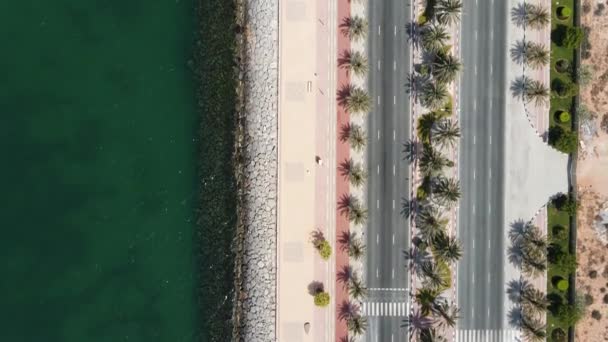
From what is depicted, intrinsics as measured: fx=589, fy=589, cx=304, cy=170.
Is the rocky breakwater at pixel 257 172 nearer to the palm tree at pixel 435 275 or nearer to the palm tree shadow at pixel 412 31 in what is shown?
the palm tree shadow at pixel 412 31

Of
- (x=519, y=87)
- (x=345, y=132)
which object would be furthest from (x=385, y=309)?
(x=519, y=87)

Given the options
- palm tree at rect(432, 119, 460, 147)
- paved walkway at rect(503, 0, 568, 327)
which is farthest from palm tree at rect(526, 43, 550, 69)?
palm tree at rect(432, 119, 460, 147)

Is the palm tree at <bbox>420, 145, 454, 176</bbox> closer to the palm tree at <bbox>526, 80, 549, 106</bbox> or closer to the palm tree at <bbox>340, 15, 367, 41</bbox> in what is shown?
the palm tree at <bbox>526, 80, 549, 106</bbox>

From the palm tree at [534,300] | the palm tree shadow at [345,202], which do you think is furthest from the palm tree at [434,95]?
the palm tree at [534,300]

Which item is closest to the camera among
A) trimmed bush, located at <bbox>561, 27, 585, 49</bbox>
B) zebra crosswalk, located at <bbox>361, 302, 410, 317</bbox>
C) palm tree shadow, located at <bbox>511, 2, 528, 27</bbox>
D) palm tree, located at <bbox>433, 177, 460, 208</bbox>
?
trimmed bush, located at <bbox>561, 27, 585, 49</bbox>

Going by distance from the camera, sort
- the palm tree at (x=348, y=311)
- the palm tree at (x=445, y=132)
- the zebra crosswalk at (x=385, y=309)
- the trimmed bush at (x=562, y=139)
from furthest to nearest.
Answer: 1. the zebra crosswalk at (x=385, y=309)
2. the palm tree at (x=348, y=311)
3. the palm tree at (x=445, y=132)
4. the trimmed bush at (x=562, y=139)

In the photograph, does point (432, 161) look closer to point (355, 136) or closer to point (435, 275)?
point (355, 136)
